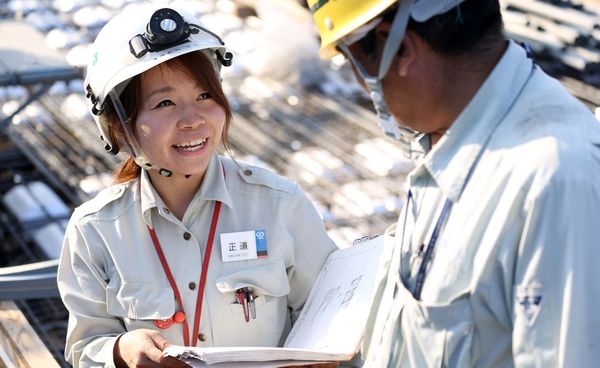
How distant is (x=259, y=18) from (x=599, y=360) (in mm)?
9217

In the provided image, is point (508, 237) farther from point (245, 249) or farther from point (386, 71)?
point (245, 249)

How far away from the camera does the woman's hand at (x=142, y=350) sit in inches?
106

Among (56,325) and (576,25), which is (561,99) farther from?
(576,25)

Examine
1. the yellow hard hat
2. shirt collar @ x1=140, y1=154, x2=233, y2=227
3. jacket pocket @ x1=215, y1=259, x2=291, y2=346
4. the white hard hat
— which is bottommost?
jacket pocket @ x1=215, y1=259, x2=291, y2=346

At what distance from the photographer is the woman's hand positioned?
269cm

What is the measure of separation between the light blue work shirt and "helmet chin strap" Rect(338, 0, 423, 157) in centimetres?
13

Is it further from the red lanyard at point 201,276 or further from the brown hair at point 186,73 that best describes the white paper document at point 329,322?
the brown hair at point 186,73

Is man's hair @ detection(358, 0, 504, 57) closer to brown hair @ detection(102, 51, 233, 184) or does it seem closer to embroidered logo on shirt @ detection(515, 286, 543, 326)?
embroidered logo on shirt @ detection(515, 286, 543, 326)

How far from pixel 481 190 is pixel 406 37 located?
0.32 metres

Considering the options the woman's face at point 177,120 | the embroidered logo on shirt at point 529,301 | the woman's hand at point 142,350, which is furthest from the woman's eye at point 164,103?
the embroidered logo on shirt at point 529,301

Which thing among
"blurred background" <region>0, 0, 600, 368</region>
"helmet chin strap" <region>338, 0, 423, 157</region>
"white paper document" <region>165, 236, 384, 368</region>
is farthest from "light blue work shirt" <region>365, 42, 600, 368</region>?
"blurred background" <region>0, 0, 600, 368</region>

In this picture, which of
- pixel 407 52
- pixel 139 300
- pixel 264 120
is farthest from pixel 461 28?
pixel 264 120

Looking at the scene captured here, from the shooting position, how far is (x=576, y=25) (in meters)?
8.54

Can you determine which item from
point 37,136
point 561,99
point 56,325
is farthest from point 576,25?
point 561,99
